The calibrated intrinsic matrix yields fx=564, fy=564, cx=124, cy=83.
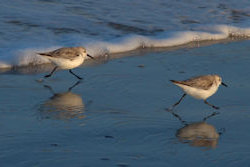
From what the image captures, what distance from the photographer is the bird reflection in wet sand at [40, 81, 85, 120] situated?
570 cm

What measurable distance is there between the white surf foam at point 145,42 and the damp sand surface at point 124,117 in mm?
557

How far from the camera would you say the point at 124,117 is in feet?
18.7

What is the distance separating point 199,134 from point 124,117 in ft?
2.73

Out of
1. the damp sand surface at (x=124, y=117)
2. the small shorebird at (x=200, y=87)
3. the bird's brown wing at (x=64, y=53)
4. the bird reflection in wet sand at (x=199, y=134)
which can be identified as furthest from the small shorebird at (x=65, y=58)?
the bird reflection in wet sand at (x=199, y=134)

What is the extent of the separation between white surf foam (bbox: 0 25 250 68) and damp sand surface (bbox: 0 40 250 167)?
56 cm

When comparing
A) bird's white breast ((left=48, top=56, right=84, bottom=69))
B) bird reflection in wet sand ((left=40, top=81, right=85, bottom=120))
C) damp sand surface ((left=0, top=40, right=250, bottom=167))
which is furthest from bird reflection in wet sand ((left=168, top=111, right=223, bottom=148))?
bird's white breast ((left=48, top=56, right=84, bottom=69))

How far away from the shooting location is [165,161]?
4.61 metres

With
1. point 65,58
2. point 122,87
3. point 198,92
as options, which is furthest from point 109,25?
point 198,92

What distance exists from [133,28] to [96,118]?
4.45m

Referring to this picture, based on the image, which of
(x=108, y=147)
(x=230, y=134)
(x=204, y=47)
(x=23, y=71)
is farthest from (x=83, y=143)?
(x=204, y=47)

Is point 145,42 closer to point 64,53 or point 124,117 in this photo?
point 64,53

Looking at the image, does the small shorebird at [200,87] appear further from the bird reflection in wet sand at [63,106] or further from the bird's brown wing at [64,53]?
the bird's brown wing at [64,53]

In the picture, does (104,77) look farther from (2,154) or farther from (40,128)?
(2,154)

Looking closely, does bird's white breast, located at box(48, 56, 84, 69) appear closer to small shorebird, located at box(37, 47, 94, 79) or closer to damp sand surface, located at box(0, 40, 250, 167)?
small shorebird, located at box(37, 47, 94, 79)
